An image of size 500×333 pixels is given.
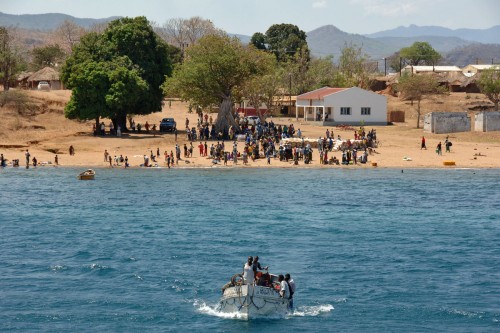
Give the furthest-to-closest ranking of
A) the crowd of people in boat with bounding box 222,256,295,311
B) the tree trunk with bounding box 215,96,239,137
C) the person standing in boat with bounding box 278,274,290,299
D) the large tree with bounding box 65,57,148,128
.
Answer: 1. the tree trunk with bounding box 215,96,239,137
2. the large tree with bounding box 65,57,148,128
3. the person standing in boat with bounding box 278,274,290,299
4. the crowd of people in boat with bounding box 222,256,295,311

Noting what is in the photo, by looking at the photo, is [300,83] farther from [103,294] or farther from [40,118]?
[103,294]

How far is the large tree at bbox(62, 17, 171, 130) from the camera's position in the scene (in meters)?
88.1

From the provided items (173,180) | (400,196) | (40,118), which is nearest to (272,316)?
(400,196)

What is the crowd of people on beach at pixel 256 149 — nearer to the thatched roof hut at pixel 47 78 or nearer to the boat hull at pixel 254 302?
the thatched roof hut at pixel 47 78

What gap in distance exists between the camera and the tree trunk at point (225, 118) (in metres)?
89.2

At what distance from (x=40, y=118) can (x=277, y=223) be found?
4998 centimetres

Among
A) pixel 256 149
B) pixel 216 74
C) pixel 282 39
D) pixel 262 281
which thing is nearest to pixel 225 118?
pixel 216 74

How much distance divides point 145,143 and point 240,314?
52827mm

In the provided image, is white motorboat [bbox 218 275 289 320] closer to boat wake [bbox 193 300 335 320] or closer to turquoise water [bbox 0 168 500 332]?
boat wake [bbox 193 300 335 320]

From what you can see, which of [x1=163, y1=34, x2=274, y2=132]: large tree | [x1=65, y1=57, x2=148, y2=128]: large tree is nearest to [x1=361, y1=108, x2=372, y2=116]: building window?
[x1=163, y1=34, x2=274, y2=132]: large tree

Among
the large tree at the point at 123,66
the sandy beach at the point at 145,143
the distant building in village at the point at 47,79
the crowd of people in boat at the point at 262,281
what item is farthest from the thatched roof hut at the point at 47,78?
the crowd of people in boat at the point at 262,281

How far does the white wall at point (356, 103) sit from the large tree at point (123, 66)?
20.5 m

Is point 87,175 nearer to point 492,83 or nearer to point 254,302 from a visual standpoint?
point 254,302

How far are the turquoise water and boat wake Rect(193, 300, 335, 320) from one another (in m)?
0.08
